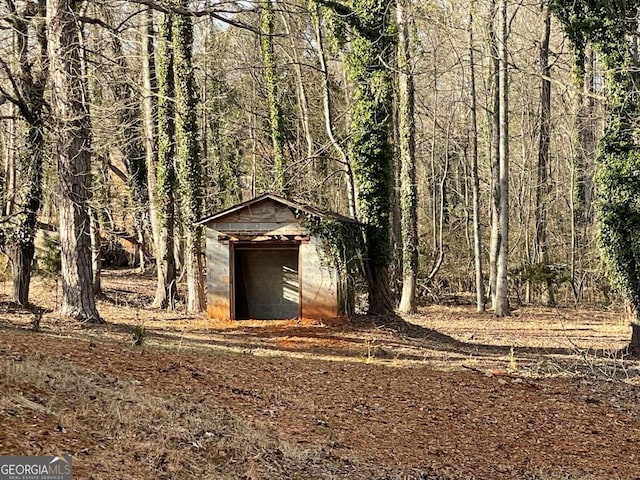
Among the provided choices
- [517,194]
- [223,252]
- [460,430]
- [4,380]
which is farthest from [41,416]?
[517,194]

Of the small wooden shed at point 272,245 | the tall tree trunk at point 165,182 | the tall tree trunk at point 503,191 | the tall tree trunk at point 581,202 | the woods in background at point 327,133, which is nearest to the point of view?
the woods in background at point 327,133

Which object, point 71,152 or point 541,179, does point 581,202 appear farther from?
point 71,152

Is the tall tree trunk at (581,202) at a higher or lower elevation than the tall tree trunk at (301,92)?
lower

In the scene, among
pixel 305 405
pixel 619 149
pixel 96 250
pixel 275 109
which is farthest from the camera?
pixel 275 109


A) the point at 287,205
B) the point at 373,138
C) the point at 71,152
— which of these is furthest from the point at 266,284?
the point at 71,152

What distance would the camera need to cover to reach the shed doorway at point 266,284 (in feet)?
63.2

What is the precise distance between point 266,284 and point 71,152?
339 inches

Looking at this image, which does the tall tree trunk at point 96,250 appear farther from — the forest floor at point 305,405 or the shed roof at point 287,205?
the forest floor at point 305,405

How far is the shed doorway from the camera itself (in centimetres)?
1925

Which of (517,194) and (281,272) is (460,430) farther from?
(517,194)

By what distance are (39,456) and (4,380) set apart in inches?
74.1

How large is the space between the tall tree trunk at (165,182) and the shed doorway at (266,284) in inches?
74.8

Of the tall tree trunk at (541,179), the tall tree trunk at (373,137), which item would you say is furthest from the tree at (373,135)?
the tall tree trunk at (541,179)

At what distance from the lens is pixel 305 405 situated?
8.23 meters
